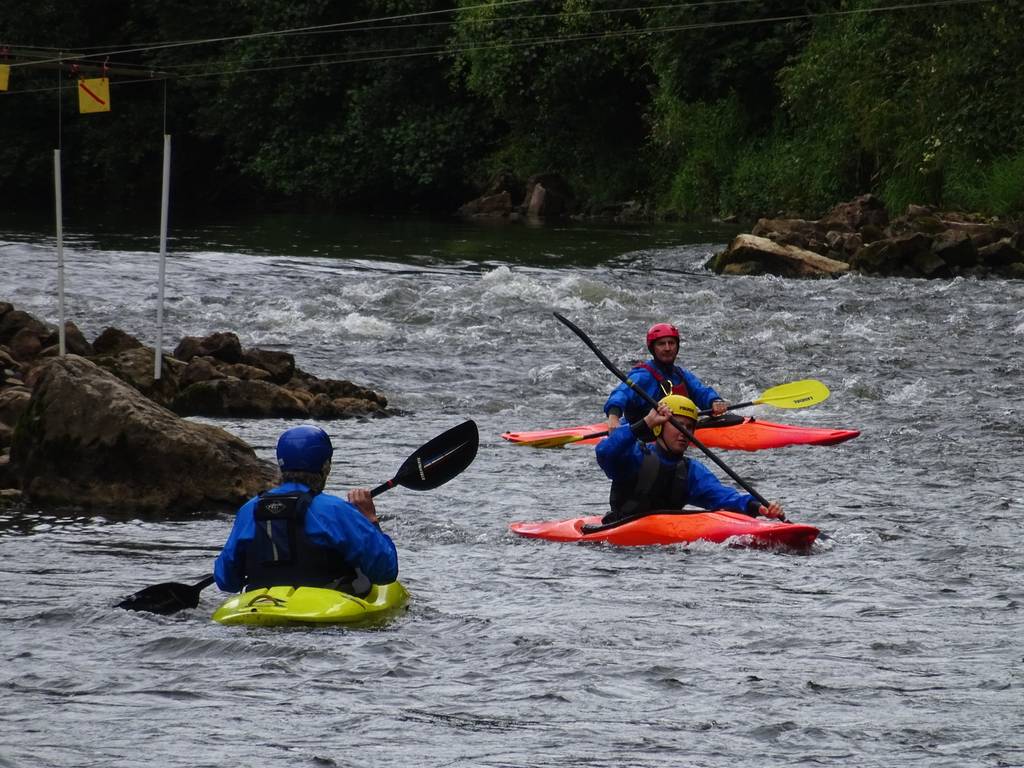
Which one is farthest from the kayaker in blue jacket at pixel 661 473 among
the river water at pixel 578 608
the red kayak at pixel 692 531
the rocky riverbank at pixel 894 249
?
the rocky riverbank at pixel 894 249

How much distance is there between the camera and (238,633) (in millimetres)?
6520

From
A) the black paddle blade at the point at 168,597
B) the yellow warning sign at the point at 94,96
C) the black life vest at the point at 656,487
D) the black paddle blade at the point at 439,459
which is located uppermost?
the yellow warning sign at the point at 94,96

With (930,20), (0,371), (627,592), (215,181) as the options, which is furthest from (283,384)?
(215,181)

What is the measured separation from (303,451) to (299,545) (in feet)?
1.28

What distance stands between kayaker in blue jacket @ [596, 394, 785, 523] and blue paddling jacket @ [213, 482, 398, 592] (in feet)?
7.12

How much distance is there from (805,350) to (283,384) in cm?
527

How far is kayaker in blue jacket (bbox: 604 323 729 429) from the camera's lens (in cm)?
1092

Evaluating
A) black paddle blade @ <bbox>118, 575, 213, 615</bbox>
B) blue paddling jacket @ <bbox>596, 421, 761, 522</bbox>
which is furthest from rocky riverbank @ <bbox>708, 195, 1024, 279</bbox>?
black paddle blade @ <bbox>118, 575, 213, 615</bbox>

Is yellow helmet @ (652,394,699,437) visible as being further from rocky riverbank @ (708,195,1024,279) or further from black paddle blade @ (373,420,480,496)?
rocky riverbank @ (708,195,1024,279)

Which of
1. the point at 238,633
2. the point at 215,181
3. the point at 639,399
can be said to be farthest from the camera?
the point at 215,181

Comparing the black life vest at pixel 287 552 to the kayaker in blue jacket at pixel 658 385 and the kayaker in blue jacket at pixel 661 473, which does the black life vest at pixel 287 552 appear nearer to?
the kayaker in blue jacket at pixel 661 473

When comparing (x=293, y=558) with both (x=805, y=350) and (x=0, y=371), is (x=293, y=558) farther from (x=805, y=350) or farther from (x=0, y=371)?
(x=805, y=350)

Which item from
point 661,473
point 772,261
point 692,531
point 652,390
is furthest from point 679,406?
point 772,261

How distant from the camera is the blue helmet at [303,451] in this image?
6.43m
